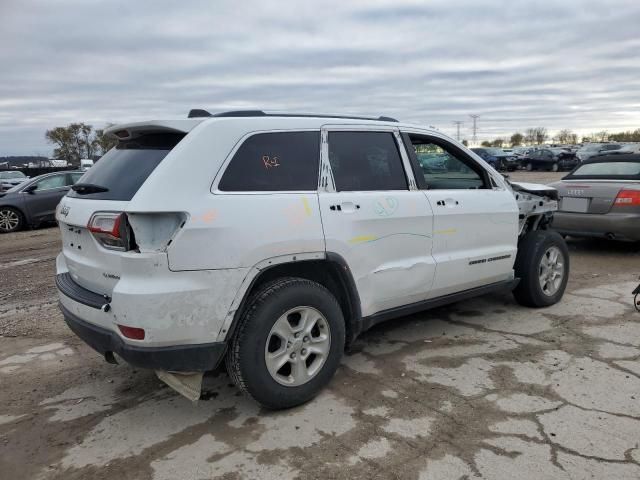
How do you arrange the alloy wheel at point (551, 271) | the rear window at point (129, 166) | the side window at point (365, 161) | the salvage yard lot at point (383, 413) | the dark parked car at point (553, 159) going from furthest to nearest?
the dark parked car at point (553, 159) → the alloy wheel at point (551, 271) → the side window at point (365, 161) → the rear window at point (129, 166) → the salvage yard lot at point (383, 413)

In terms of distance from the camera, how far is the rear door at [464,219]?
13.6 ft

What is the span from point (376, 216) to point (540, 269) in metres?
2.40

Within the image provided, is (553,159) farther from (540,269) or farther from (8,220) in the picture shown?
(540,269)

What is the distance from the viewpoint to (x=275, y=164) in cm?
331

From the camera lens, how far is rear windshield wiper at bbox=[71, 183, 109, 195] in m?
3.19

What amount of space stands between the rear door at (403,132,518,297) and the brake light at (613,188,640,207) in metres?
3.28

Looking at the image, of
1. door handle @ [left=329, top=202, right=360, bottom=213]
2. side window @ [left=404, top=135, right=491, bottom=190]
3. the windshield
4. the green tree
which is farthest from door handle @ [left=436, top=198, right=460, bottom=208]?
the green tree

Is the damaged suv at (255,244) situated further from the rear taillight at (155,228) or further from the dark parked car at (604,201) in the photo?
the dark parked car at (604,201)

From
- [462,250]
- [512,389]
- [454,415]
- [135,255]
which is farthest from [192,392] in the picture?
[462,250]

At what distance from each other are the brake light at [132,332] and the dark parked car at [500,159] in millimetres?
34123

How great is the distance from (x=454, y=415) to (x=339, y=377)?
906 mm

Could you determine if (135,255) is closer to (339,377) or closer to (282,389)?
(282,389)

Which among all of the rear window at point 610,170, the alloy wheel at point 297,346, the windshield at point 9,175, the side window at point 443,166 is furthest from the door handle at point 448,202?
the windshield at point 9,175

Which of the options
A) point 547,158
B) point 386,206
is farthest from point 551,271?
point 547,158
